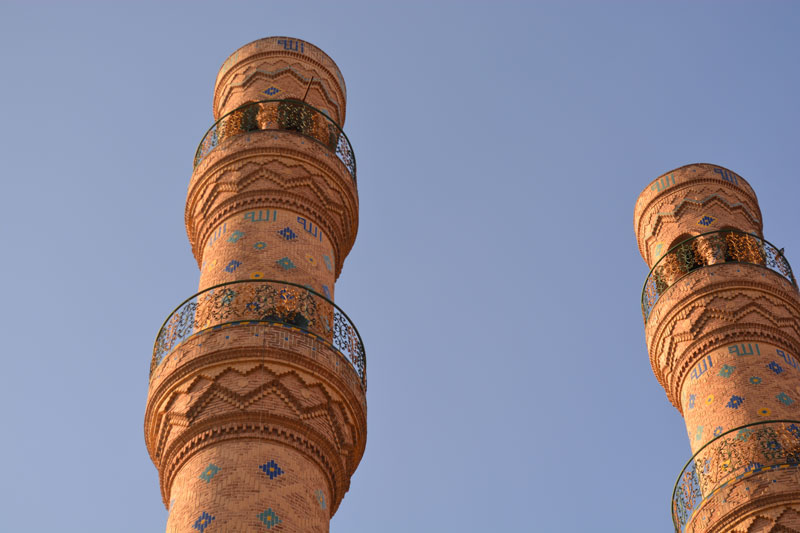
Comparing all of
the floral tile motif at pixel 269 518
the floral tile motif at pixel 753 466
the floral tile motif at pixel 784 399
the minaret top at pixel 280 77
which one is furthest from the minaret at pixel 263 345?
the floral tile motif at pixel 784 399

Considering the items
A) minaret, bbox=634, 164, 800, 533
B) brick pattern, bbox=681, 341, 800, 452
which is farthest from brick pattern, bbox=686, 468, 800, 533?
brick pattern, bbox=681, 341, 800, 452

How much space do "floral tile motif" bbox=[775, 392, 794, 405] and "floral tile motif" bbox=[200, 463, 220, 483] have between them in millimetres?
8483

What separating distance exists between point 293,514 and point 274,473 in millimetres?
523

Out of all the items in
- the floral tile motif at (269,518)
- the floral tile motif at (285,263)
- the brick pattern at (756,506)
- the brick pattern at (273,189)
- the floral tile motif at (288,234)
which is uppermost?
the brick pattern at (273,189)

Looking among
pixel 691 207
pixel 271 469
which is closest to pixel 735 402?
pixel 691 207

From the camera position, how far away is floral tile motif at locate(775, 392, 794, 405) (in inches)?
662

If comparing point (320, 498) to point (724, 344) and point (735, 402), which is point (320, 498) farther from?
point (724, 344)

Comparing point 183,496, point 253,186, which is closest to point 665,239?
point 253,186

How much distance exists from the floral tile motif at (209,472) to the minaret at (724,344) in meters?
6.86

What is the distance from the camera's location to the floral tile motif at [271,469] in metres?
12.6

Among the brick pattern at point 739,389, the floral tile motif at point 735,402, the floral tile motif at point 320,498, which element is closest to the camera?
the floral tile motif at point 320,498

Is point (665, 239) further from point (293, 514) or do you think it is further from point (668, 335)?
point (293, 514)

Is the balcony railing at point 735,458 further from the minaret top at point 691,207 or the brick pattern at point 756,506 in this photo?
the minaret top at point 691,207

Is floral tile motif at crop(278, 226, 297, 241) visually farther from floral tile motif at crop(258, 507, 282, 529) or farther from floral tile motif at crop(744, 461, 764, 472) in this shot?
floral tile motif at crop(744, 461, 764, 472)
